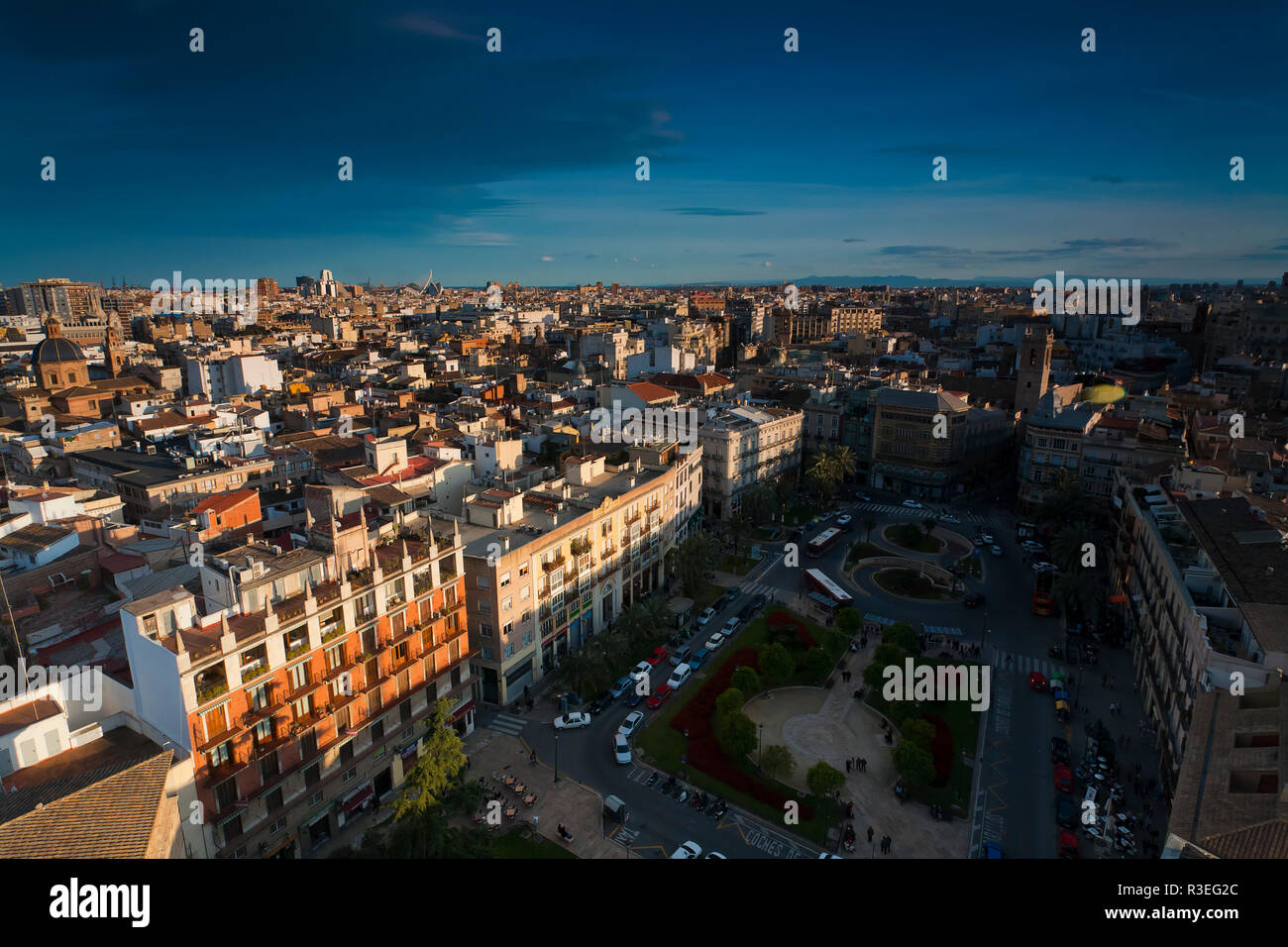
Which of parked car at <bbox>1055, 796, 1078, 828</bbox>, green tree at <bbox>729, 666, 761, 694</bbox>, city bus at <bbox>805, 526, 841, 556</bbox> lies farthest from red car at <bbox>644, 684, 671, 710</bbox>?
city bus at <bbox>805, 526, 841, 556</bbox>

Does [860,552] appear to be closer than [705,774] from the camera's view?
No

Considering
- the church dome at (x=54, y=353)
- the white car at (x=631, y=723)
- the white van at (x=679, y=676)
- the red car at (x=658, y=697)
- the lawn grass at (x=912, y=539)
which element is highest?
the church dome at (x=54, y=353)

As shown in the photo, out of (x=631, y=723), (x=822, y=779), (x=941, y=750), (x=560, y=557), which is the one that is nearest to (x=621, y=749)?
(x=631, y=723)

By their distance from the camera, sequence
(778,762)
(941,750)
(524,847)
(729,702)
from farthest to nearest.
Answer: (729,702)
(941,750)
(778,762)
(524,847)

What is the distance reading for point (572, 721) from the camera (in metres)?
46.9

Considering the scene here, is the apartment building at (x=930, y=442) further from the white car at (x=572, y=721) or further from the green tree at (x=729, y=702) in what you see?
the white car at (x=572, y=721)

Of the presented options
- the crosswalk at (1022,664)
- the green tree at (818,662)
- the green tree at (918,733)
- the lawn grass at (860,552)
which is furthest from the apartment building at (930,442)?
the green tree at (918,733)

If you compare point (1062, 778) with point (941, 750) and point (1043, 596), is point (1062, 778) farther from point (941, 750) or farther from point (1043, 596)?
point (1043, 596)

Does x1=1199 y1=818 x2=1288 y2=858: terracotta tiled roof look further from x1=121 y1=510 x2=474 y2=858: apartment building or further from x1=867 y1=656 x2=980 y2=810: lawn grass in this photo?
x1=121 y1=510 x2=474 y2=858: apartment building

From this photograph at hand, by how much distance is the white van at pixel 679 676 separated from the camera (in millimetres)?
51250

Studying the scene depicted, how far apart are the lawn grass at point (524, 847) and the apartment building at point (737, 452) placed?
51.0 m

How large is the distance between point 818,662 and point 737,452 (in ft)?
129

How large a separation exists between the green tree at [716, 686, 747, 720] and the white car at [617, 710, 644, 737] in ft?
17.1
